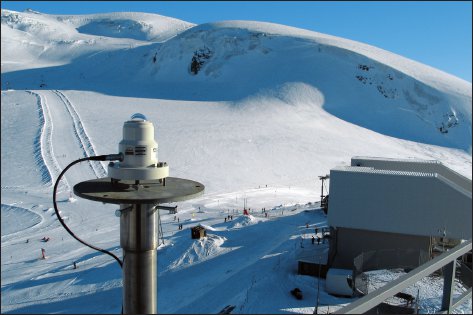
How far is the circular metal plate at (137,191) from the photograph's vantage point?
304cm

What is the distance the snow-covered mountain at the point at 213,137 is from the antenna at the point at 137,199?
1045mm

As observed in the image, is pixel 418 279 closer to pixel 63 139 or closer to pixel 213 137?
pixel 63 139

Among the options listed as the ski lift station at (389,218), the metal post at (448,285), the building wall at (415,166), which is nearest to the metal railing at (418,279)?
the metal post at (448,285)

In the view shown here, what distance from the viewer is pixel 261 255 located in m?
15.4

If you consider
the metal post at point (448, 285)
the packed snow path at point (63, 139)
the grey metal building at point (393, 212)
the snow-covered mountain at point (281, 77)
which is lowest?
the grey metal building at point (393, 212)

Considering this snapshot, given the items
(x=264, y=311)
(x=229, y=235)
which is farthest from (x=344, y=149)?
(x=264, y=311)

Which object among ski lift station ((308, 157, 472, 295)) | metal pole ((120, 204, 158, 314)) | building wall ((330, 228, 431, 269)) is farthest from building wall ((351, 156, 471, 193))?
metal pole ((120, 204, 158, 314))

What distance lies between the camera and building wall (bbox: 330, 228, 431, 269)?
13094 millimetres

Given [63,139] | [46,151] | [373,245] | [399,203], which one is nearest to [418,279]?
[399,203]

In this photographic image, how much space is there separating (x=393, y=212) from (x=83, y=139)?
88.9 ft

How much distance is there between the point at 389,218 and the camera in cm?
1349

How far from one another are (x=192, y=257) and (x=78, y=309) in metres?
4.54

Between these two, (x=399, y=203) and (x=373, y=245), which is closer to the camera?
(x=399, y=203)

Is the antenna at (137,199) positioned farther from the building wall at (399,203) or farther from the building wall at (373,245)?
the building wall at (373,245)
